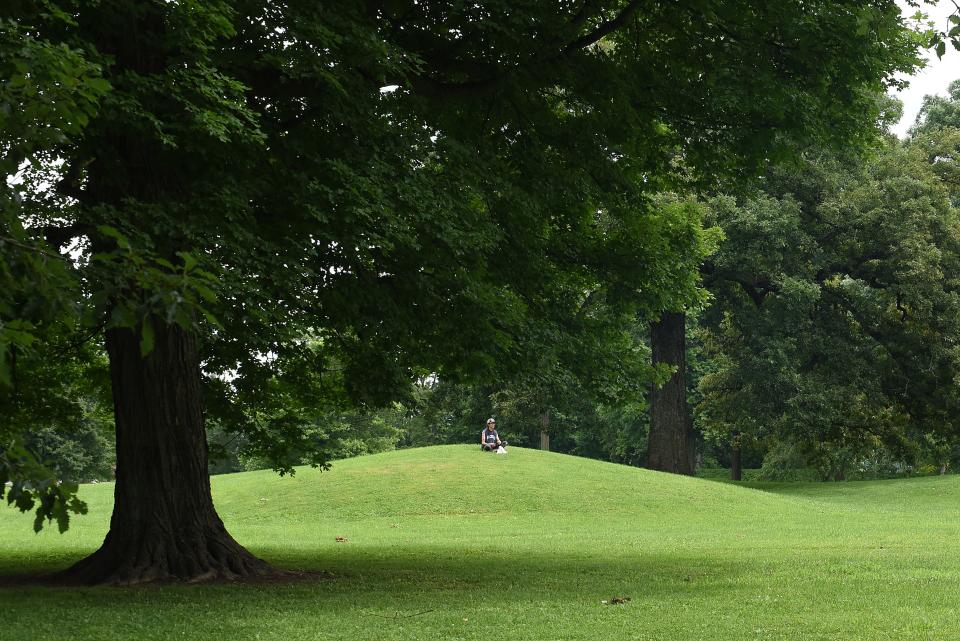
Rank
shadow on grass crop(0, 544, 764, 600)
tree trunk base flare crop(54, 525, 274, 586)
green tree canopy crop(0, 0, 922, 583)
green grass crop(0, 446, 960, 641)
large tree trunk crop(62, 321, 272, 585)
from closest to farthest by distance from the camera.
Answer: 1. green grass crop(0, 446, 960, 641)
2. green tree canopy crop(0, 0, 922, 583)
3. shadow on grass crop(0, 544, 764, 600)
4. tree trunk base flare crop(54, 525, 274, 586)
5. large tree trunk crop(62, 321, 272, 585)

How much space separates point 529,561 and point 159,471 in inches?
244

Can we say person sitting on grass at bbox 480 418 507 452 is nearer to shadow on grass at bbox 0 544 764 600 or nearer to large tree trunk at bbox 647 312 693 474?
large tree trunk at bbox 647 312 693 474

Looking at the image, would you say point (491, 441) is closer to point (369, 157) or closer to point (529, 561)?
point (529, 561)

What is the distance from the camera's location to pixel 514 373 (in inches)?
538

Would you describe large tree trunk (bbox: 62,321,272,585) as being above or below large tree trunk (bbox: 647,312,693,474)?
below

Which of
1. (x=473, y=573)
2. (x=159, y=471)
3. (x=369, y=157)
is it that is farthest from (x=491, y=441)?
(x=369, y=157)

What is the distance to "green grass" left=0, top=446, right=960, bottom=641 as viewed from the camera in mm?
9664

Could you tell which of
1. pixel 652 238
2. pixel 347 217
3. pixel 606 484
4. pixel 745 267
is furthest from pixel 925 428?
pixel 347 217

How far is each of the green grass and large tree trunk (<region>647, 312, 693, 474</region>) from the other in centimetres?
371

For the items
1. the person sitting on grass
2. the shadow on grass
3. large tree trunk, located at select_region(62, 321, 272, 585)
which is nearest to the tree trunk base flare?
large tree trunk, located at select_region(62, 321, 272, 585)

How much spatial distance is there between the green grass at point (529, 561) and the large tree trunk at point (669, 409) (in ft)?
12.2

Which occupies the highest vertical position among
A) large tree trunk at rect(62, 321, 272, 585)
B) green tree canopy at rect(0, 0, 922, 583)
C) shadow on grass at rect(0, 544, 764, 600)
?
green tree canopy at rect(0, 0, 922, 583)

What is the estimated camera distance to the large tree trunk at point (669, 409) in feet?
126

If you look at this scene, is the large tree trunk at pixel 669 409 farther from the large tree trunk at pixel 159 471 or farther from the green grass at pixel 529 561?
the large tree trunk at pixel 159 471
